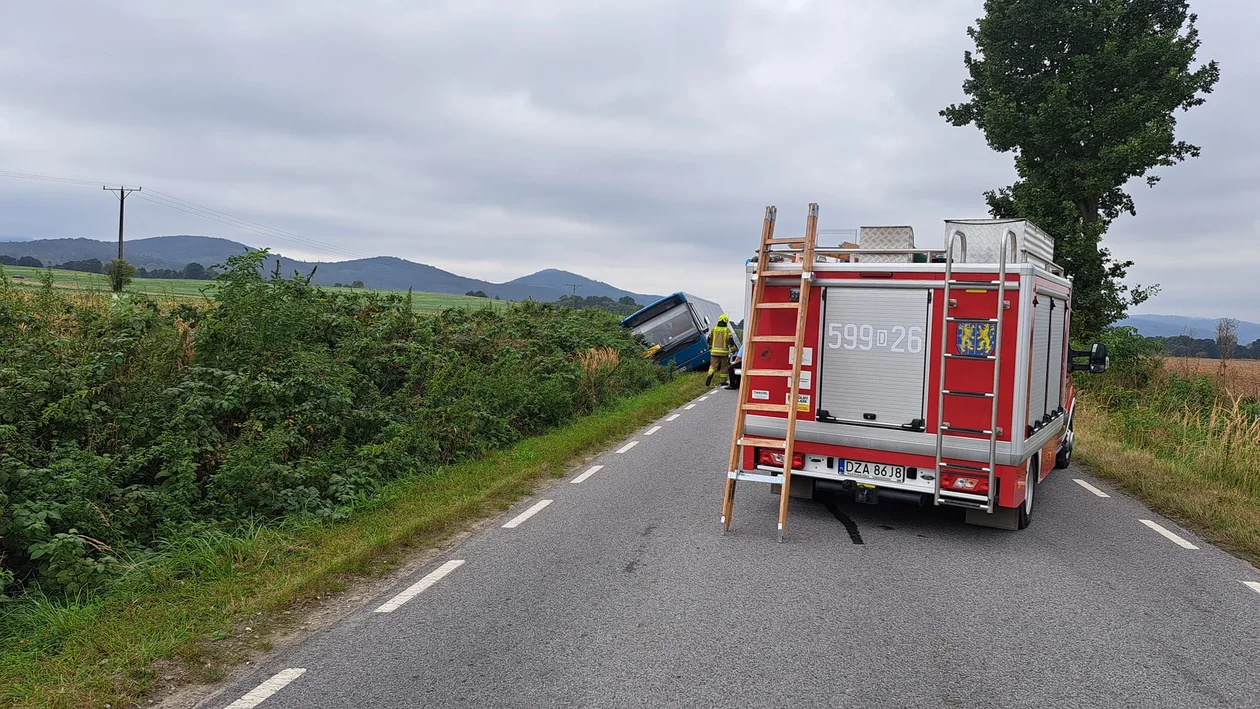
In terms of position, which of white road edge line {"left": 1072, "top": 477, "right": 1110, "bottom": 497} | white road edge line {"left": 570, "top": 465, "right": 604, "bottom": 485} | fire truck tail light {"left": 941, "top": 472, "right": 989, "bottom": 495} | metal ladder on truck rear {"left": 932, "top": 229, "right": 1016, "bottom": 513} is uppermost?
metal ladder on truck rear {"left": 932, "top": 229, "right": 1016, "bottom": 513}

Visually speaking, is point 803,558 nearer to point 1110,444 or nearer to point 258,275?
point 258,275

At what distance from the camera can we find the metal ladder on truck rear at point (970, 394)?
6.21m

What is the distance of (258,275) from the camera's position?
9383 millimetres

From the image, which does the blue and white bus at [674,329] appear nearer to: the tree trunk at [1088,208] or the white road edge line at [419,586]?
the tree trunk at [1088,208]

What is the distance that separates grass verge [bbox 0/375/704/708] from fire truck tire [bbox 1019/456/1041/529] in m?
4.94

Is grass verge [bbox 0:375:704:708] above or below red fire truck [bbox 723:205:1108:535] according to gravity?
below

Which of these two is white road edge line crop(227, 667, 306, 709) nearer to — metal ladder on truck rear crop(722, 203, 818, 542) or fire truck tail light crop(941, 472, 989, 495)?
metal ladder on truck rear crop(722, 203, 818, 542)

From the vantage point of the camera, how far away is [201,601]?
484cm

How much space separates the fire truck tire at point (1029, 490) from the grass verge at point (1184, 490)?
1.45 m

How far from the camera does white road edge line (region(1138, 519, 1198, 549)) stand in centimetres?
666

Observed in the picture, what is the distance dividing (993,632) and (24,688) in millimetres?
5136

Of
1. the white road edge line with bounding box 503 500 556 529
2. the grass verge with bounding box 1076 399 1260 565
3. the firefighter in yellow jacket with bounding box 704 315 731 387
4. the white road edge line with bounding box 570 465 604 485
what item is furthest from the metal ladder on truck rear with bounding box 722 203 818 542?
the firefighter in yellow jacket with bounding box 704 315 731 387

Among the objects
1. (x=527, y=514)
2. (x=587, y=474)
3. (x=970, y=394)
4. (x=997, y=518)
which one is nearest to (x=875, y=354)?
(x=970, y=394)

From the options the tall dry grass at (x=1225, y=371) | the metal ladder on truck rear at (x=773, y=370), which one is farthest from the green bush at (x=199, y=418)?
the tall dry grass at (x=1225, y=371)
